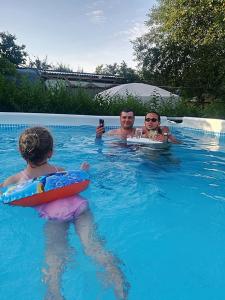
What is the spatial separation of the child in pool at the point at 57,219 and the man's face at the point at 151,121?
4141mm

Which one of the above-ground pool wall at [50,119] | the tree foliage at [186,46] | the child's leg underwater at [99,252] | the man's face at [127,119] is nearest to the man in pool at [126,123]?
the man's face at [127,119]

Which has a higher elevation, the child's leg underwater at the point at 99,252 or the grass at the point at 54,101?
the grass at the point at 54,101

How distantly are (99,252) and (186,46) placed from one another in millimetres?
21776

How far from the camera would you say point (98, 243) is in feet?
8.23

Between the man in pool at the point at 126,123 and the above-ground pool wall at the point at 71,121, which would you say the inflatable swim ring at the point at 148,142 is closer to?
the man in pool at the point at 126,123

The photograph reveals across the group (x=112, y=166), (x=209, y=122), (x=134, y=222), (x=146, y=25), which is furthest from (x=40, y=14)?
(x=134, y=222)

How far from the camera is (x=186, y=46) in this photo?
22.3 m

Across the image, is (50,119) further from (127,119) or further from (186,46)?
(186,46)

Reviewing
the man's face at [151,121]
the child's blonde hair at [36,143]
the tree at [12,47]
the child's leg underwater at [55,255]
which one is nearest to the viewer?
the child's leg underwater at [55,255]

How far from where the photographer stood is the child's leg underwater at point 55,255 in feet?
6.77

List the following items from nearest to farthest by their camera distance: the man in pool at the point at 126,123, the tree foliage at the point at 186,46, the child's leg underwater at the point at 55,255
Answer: the child's leg underwater at the point at 55,255 < the man in pool at the point at 126,123 < the tree foliage at the point at 186,46

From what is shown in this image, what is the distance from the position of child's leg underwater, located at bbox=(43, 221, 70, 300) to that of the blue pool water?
104 mm

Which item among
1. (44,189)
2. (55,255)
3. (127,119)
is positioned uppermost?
(127,119)

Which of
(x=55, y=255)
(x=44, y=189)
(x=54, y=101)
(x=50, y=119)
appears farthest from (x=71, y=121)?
(x=55, y=255)
